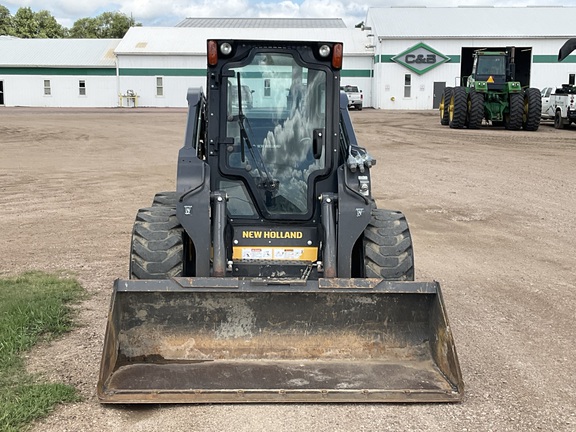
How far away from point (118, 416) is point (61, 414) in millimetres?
358

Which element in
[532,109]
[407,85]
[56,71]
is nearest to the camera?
[532,109]

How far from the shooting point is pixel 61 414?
4.66 meters

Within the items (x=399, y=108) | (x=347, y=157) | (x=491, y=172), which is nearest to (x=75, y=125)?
(x=491, y=172)

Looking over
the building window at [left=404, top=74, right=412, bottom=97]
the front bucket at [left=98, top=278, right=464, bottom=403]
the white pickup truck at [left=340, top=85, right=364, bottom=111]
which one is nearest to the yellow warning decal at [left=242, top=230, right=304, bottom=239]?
the front bucket at [left=98, top=278, right=464, bottom=403]

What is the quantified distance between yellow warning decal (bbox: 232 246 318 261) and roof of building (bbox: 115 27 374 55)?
46.0m

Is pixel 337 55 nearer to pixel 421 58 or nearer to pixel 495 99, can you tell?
pixel 495 99

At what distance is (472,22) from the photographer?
49938mm

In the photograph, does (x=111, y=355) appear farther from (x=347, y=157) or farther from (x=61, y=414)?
(x=347, y=157)

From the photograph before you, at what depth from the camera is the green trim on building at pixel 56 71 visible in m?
53.4

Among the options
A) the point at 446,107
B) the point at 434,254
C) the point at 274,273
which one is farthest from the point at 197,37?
the point at 274,273

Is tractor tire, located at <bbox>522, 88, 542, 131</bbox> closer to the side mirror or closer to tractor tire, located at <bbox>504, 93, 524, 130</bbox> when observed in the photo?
tractor tire, located at <bbox>504, 93, 524, 130</bbox>

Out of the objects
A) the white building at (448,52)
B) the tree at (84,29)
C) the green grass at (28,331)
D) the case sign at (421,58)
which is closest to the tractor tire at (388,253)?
the green grass at (28,331)

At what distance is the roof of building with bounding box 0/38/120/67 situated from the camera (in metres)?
53.6

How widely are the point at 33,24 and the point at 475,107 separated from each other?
6775 centimetres
